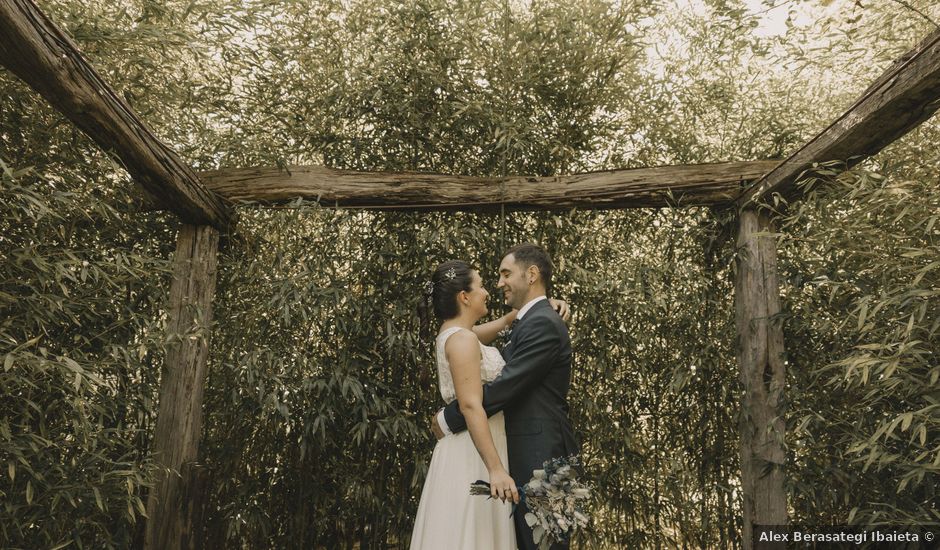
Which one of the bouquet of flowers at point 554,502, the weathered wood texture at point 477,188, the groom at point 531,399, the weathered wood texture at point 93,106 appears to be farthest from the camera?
the weathered wood texture at point 477,188

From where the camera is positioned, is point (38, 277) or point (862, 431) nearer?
point (38, 277)

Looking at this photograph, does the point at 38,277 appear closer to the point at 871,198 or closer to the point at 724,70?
the point at 871,198

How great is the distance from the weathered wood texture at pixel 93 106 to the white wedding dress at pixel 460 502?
1.48 m

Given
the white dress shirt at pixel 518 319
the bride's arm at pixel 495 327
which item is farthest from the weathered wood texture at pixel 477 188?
the white dress shirt at pixel 518 319

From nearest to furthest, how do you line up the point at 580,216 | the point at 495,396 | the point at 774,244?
the point at 495,396
the point at 774,244
the point at 580,216

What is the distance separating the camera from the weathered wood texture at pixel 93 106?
183 centimetres

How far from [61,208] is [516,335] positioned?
6.22 feet

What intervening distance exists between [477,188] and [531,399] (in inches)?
56.9

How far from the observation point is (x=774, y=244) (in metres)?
3.14

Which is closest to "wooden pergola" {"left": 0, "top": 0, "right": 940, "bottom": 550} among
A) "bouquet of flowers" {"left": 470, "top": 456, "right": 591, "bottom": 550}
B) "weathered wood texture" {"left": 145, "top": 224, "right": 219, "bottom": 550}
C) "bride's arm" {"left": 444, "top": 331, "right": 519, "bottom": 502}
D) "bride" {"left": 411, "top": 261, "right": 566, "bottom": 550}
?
"weathered wood texture" {"left": 145, "top": 224, "right": 219, "bottom": 550}

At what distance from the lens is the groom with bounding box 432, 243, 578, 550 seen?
6.51 ft

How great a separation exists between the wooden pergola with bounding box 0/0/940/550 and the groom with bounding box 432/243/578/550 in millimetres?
1216

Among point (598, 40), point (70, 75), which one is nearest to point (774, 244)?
point (598, 40)

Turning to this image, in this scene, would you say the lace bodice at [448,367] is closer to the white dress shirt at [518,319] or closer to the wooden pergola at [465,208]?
the white dress shirt at [518,319]
